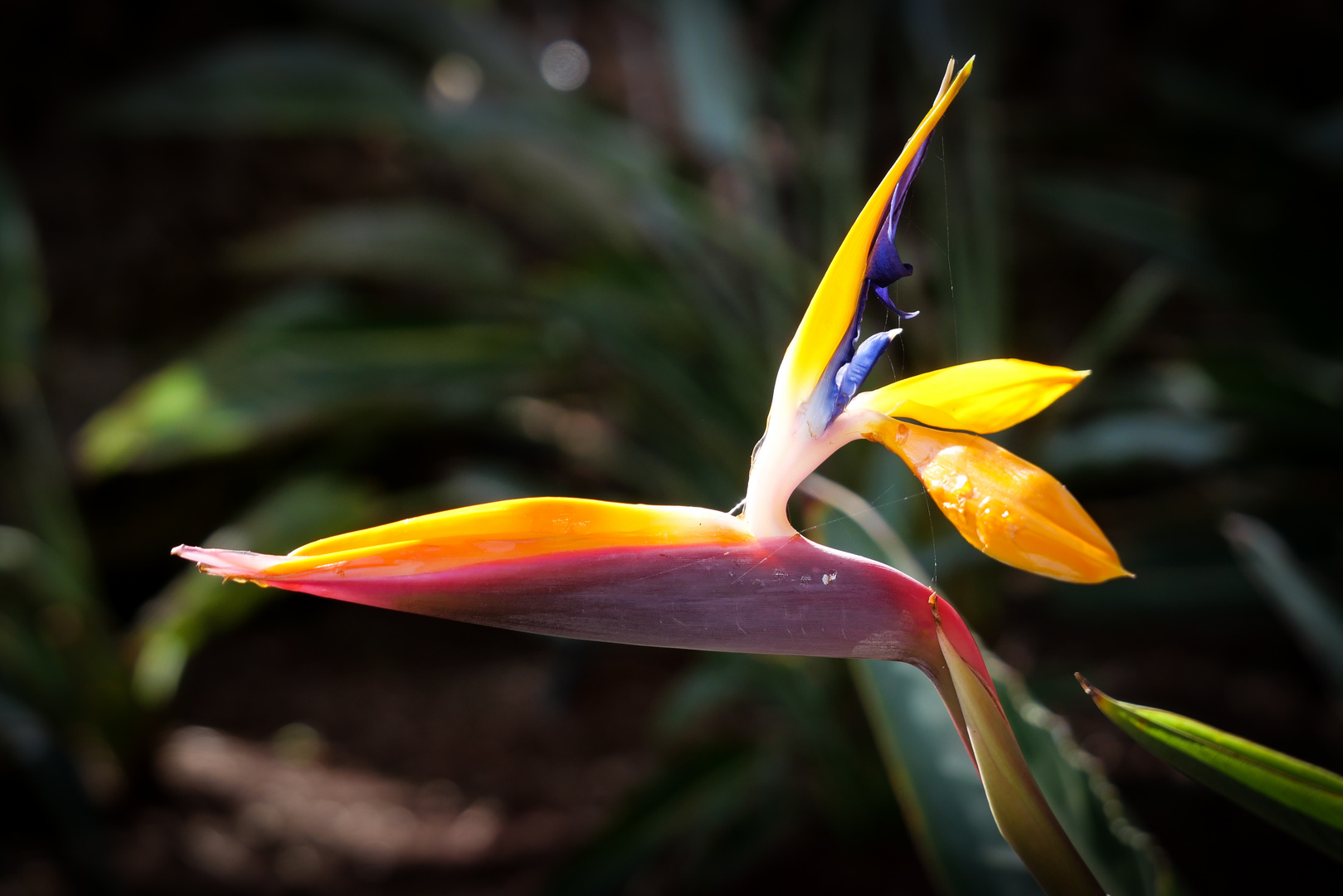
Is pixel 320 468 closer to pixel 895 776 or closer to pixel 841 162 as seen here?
pixel 841 162

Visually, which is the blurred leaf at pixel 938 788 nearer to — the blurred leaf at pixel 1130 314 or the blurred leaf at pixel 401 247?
the blurred leaf at pixel 1130 314

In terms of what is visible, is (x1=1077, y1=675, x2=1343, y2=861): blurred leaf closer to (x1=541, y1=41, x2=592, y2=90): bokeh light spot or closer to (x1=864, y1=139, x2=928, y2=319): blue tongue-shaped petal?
(x1=864, y1=139, x2=928, y2=319): blue tongue-shaped petal

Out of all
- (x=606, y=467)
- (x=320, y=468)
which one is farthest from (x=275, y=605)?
(x=606, y=467)

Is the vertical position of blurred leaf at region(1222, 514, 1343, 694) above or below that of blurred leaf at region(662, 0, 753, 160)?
below

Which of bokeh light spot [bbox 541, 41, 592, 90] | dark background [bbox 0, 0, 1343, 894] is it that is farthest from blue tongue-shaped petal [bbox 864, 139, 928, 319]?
bokeh light spot [bbox 541, 41, 592, 90]

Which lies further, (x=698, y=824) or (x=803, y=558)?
(x=698, y=824)

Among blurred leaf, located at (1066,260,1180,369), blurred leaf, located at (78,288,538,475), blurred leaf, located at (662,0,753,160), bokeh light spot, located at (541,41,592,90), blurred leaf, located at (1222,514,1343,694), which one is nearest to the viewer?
blurred leaf, located at (1222,514,1343,694)

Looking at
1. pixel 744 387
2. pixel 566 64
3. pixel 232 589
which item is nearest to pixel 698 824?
pixel 744 387

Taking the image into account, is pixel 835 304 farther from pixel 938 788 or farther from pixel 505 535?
pixel 938 788
